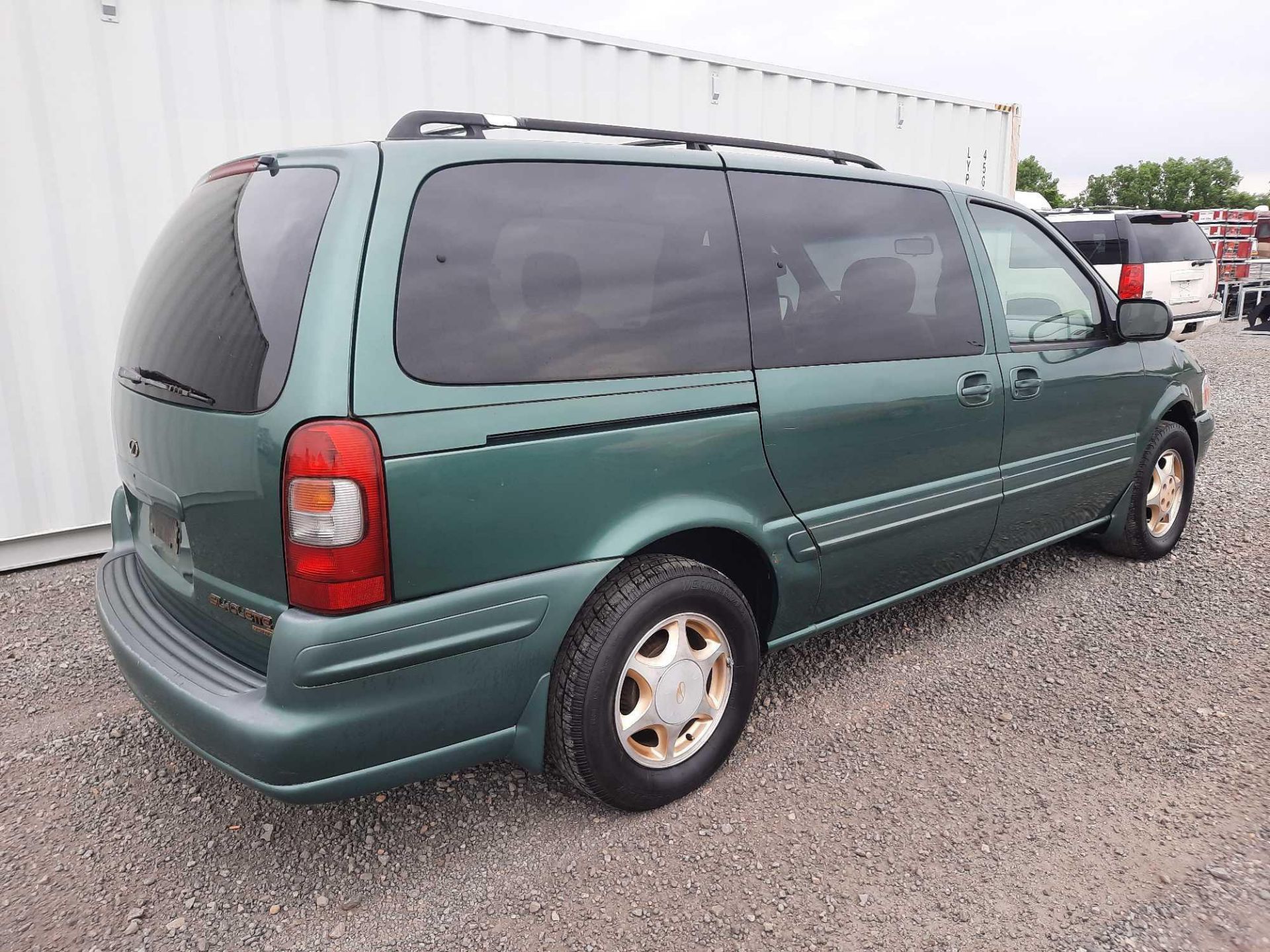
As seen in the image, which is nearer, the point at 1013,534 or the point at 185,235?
the point at 185,235

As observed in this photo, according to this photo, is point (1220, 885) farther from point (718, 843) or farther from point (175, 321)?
point (175, 321)

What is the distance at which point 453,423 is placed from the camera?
6.26 feet

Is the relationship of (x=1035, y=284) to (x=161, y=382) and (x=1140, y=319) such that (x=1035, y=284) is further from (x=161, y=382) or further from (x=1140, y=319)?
(x=161, y=382)

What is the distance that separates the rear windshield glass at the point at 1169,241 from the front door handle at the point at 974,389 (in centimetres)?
726

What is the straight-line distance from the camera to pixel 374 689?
6.14 ft

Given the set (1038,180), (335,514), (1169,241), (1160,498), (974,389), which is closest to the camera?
(335,514)

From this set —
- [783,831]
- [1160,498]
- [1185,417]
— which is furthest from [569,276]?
[1185,417]

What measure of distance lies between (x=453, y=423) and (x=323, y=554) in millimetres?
382

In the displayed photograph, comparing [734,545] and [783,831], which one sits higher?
[734,545]

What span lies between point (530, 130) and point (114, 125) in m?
3.35

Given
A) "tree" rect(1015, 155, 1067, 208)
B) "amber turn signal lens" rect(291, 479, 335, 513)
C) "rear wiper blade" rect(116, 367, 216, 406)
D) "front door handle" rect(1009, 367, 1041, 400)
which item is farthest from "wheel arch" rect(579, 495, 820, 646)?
"tree" rect(1015, 155, 1067, 208)

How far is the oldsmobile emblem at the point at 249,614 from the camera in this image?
191 cm

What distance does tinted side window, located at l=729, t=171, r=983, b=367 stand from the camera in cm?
255

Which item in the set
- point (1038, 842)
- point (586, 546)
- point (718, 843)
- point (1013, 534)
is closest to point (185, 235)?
point (586, 546)
